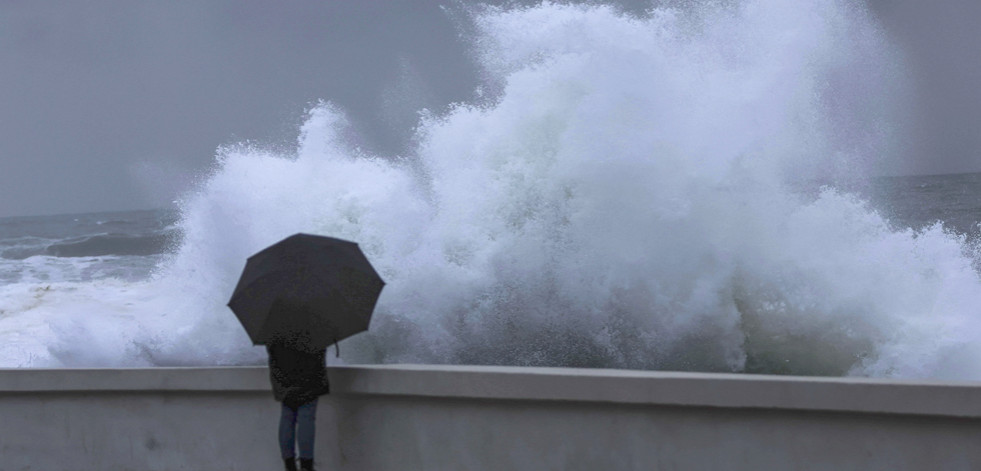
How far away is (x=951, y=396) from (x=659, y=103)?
383 inches

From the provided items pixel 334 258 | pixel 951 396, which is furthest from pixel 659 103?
pixel 951 396

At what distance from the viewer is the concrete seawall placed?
3578 mm

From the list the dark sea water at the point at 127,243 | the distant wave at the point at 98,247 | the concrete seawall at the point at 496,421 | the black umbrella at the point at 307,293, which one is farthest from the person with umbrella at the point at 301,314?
the distant wave at the point at 98,247

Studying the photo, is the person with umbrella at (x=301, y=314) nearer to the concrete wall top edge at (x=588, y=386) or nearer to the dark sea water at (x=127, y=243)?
the concrete wall top edge at (x=588, y=386)

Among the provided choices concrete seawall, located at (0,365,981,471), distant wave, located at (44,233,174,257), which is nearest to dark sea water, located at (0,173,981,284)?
distant wave, located at (44,233,174,257)

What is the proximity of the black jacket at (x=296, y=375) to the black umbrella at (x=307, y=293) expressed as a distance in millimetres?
48

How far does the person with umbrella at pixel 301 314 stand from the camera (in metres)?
4.41

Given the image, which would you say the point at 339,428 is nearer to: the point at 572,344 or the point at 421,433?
the point at 421,433

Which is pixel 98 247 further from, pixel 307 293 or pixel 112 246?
pixel 307 293

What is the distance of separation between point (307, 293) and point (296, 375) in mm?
356

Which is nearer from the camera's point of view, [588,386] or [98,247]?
[588,386]

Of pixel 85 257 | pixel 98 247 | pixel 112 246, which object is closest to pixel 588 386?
pixel 85 257

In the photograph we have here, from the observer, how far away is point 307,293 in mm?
4484

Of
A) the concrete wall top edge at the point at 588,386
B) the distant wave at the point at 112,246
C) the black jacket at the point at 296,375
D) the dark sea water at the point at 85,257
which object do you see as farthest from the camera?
the distant wave at the point at 112,246
